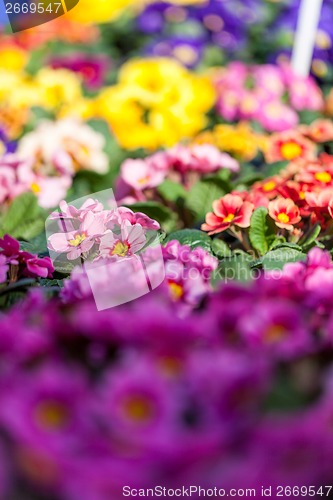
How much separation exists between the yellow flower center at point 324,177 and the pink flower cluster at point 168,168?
0.35 m

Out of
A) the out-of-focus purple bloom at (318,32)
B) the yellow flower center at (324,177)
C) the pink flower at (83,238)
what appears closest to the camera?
the pink flower at (83,238)

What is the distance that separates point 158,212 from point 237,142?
2.15 feet

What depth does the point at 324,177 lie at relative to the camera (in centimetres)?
Answer: 141

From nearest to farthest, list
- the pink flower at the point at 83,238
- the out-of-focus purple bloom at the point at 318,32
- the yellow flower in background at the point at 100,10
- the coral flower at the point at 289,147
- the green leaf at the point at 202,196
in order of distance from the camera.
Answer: the pink flower at the point at 83,238
the green leaf at the point at 202,196
the coral flower at the point at 289,147
the out-of-focus purple bloom at the point at 318,32
the yellow flower in background at the point at 100,10

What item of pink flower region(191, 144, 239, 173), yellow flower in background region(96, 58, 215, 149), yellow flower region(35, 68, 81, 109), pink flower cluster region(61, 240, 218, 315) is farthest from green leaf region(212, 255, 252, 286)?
yellow flower region(35, 68, 81, 109)

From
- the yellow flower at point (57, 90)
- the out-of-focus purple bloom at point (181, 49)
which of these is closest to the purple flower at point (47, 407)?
the yellow flower at point (57, 90)

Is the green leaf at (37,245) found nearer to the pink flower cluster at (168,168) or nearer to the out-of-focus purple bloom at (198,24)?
the pink flower cluster at (168,168)

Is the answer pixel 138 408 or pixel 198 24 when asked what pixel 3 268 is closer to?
pixel 138 408

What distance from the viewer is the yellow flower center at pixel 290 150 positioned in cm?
186

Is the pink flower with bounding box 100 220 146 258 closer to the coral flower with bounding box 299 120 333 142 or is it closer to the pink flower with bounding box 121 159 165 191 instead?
the pink flower with bounding box 121 159 165 191

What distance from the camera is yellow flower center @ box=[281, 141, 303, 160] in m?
1.86

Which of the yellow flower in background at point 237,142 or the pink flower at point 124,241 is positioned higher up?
the pink flower at point 124,241

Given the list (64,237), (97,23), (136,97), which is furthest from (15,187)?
(97,23)

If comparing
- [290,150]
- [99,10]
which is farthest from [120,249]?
[99,10]
